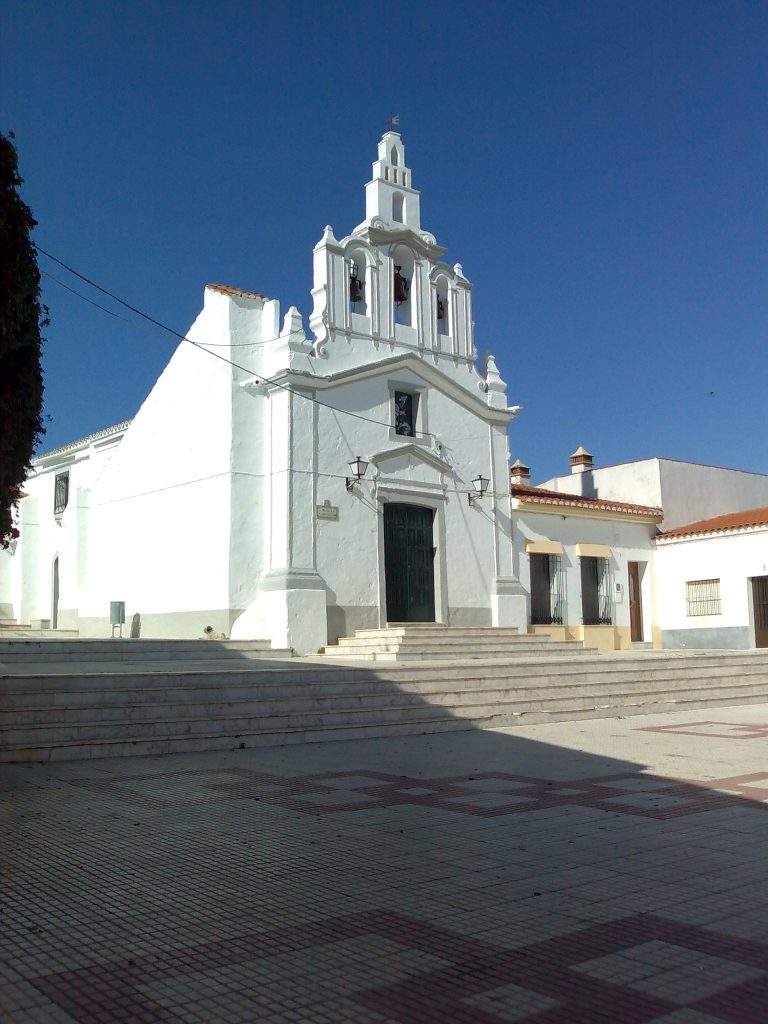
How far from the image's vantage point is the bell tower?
2039 centimetres

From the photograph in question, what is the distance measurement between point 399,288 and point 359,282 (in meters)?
1.13

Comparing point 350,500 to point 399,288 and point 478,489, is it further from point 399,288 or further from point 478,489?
point 399,288

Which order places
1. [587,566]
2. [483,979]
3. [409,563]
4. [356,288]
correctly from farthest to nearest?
[587,566] < [356,288] < [409,563] < [483,979]

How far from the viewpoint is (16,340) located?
684 centimetres

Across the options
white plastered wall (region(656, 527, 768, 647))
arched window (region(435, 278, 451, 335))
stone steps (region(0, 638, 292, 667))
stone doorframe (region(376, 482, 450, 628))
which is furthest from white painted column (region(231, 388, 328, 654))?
white plastered wall (region(656, 527, 768, 647))

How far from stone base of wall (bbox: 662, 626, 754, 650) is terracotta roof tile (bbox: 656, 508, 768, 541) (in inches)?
99.3

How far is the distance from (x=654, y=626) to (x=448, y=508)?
29.1ft

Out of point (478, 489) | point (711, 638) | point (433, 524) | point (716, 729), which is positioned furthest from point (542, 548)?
point (716, 729)

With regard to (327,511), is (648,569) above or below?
below

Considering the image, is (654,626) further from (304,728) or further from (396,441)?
(304,728)

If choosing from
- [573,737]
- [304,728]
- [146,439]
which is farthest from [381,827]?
[146,439]

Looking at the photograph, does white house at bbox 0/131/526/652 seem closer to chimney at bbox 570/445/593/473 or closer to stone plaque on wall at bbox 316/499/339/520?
stone plaque on wall at bbox 316/499/339/520

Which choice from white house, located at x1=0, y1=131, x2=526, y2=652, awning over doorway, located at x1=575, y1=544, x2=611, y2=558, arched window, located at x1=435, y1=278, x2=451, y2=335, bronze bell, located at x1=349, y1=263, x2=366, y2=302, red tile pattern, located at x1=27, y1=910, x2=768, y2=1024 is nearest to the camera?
red tile pattern, located at x1=27, y1=910, x2=768, y2=1024

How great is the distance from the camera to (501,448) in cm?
2158
